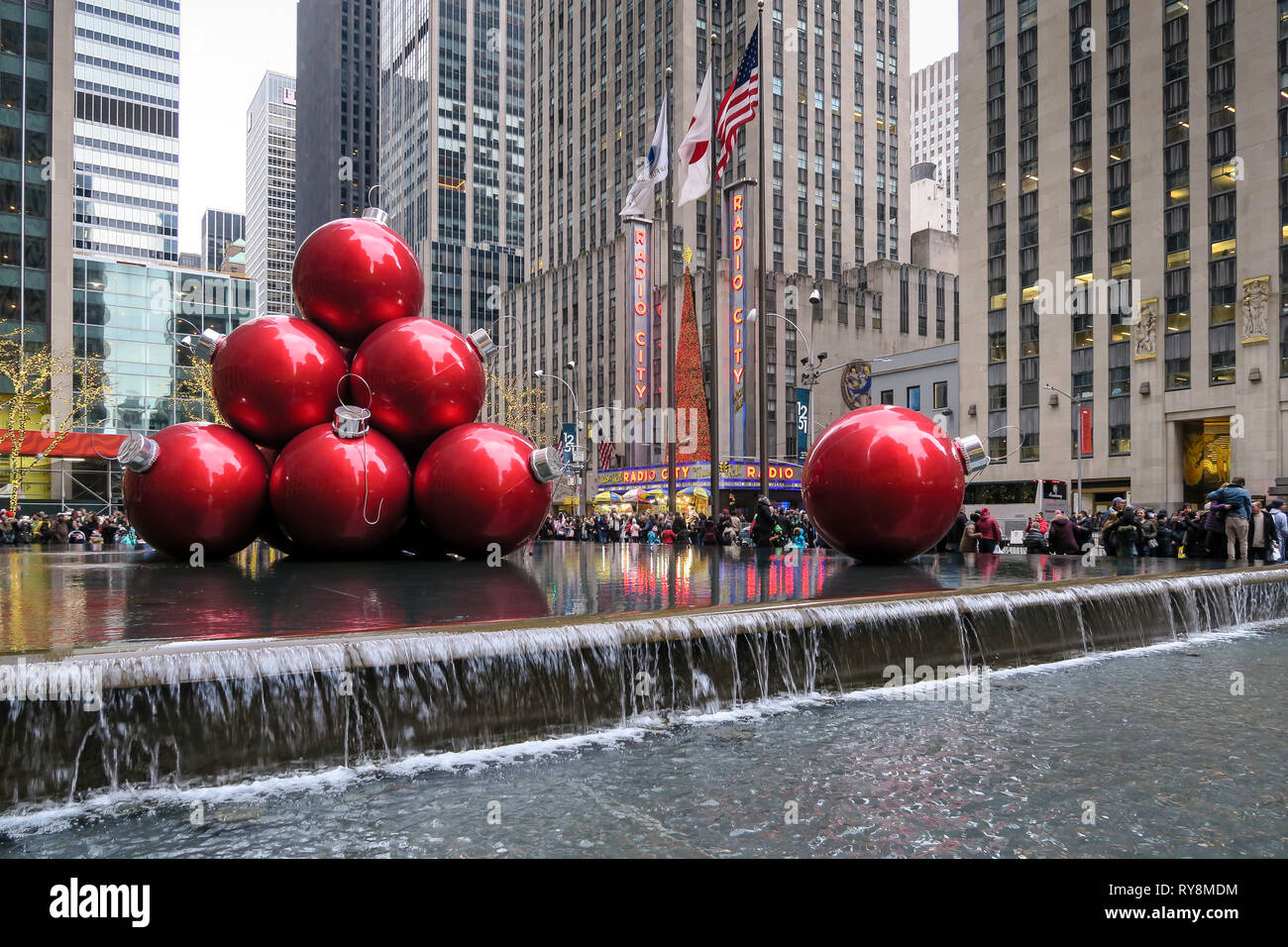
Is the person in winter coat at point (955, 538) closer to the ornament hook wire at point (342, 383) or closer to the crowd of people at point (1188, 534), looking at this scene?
the crowd of people at point (1188, 534)

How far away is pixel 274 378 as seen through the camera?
9.55 m

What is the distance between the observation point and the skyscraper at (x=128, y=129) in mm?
101500

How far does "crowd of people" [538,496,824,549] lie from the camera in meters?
20.5

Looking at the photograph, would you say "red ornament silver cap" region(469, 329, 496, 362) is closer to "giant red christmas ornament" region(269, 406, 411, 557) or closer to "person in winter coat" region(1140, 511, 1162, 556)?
"giant red christmas ornament" region(269, 406, 411, 557)

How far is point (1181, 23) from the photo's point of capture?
48.6 m

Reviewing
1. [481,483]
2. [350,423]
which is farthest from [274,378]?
[481,483]

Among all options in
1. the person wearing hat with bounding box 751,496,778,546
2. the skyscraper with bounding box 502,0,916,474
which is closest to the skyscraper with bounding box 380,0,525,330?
the skyscraper with bounding box 502,0,916,474

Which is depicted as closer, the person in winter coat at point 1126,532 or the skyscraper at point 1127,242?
the person in winter coat at point 1126,532

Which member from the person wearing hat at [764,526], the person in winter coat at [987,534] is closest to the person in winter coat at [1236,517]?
the person in winter coat at [987,534]

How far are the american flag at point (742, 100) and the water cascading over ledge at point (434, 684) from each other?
57.7ft

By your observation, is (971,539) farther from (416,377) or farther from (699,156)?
(699,156)

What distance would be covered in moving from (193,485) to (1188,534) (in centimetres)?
1859

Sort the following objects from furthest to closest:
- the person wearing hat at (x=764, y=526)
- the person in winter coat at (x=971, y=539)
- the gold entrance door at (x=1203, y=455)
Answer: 1. the gold entrance door at (x=1203, y=455)
2. the person wearing hat at (x=764, y=526)
3. the person in winter coat at (x=971, y=539)

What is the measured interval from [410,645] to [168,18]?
131 metres
